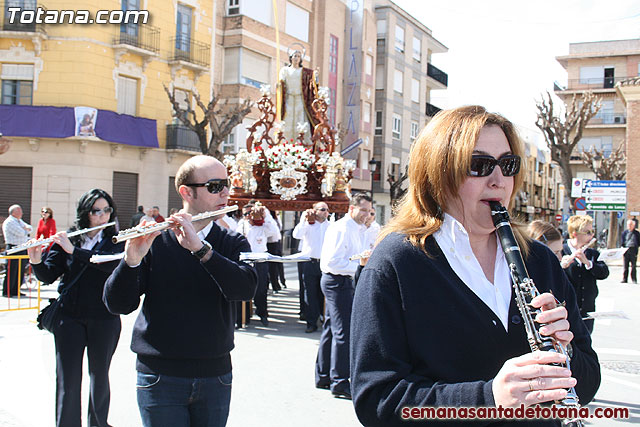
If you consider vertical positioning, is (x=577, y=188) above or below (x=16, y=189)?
above

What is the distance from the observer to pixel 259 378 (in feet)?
21.8

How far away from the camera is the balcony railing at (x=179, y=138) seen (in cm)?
2619

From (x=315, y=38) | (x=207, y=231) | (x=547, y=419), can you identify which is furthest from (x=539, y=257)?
(x=315, y=38)

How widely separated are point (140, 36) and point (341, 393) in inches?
901

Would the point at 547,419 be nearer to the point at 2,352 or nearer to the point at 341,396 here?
the point at 341,396

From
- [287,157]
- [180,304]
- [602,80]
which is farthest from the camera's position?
[602,80]

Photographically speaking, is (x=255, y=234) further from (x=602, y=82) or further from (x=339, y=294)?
(x=602, y=82)

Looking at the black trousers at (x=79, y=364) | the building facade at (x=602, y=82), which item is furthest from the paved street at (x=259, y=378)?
the building facade at (x=602, y=82)

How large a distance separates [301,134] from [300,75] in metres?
1.18

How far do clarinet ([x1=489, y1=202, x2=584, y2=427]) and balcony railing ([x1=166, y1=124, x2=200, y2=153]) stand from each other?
25.3m

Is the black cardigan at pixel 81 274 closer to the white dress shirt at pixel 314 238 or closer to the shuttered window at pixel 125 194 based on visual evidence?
the white dress shirt at pixel 314 238

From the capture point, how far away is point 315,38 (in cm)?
3494

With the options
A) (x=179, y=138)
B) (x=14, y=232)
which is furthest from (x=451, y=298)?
(x=179, y=138)

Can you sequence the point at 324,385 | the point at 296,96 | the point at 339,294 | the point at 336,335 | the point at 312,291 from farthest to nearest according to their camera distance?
the point at 296,96 → the point at 312,291 → the point at 339,294 → the point at 324,385 → the point at 336,335
